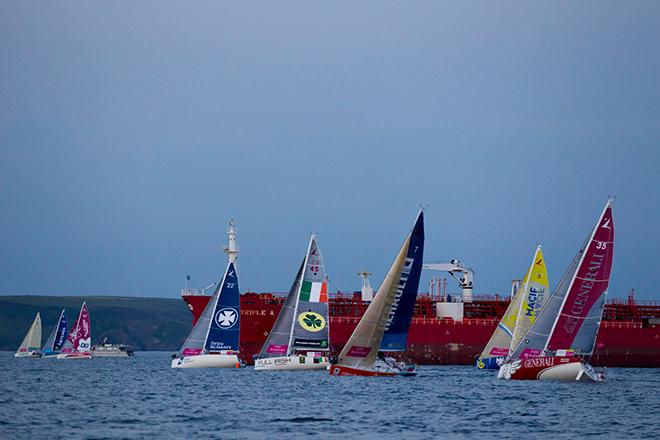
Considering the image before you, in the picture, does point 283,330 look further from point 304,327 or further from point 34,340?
point 34,340

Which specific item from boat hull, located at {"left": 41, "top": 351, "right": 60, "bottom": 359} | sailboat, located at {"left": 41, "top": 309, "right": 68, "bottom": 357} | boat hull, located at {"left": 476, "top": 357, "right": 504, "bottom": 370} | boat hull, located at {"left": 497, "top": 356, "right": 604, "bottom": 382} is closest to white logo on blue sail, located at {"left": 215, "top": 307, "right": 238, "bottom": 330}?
boat hull, located at {"left": 476, "top": 357, "right": 504, "bottom": 370}

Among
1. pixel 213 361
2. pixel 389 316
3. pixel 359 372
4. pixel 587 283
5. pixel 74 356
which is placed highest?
pixel 587 283

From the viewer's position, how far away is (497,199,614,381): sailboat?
51688 mm

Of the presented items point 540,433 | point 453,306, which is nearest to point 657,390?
point 540,433

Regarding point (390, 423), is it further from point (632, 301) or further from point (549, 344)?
point (632, 301)

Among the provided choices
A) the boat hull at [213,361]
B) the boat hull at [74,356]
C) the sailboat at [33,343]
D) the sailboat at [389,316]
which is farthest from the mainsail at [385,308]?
the sailboat at [33,343]

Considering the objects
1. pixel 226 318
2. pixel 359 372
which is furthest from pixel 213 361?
pixel 359 372

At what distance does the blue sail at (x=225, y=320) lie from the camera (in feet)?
230

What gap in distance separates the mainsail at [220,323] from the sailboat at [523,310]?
53.6ft

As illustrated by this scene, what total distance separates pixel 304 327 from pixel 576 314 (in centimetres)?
1897

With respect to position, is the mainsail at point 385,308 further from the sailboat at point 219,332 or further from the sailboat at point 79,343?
the sailboat at point 79,343

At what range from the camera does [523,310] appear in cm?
6906

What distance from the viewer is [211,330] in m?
69.9

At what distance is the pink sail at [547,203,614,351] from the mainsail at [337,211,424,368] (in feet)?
23.5
